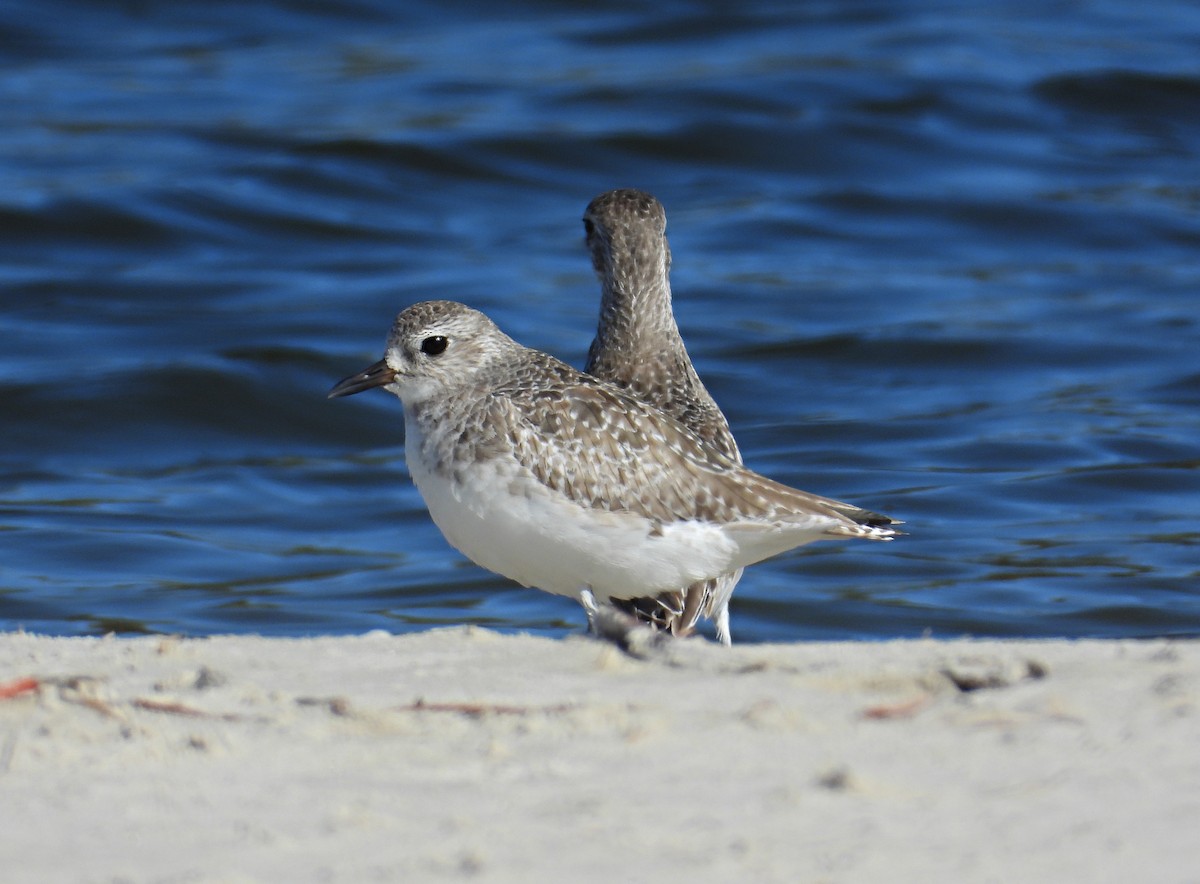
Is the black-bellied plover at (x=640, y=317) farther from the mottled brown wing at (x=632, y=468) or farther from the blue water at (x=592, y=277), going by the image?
the blue water at (x=592, y=277)

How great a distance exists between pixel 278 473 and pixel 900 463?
3.91 meters

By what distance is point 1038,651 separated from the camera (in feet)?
16.6

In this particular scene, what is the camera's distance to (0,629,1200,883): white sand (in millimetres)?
3523

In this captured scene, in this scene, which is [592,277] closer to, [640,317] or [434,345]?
[640,317]

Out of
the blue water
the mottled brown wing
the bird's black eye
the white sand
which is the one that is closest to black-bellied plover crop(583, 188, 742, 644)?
the mottled brown wing

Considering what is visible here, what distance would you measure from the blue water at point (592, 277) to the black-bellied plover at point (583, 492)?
250 cm

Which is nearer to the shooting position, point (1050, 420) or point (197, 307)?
point (1050, 420)

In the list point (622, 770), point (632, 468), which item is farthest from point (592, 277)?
point (622, 770)

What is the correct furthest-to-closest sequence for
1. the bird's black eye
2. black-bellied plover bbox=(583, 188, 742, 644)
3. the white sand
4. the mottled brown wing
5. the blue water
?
the blue water → black-bellied plover bbox=(583, 188, 742, 644) → the bird's black eye → the mottled brown wing → the white sand

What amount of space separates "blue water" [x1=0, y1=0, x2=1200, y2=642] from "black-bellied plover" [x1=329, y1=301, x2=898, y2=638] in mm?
2502

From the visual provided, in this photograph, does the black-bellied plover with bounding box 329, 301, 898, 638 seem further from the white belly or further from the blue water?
the blue water

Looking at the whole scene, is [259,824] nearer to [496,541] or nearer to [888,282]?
[496,541]

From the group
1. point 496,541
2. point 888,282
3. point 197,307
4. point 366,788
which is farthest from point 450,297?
point 366,788

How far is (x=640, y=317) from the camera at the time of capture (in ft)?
25.8
